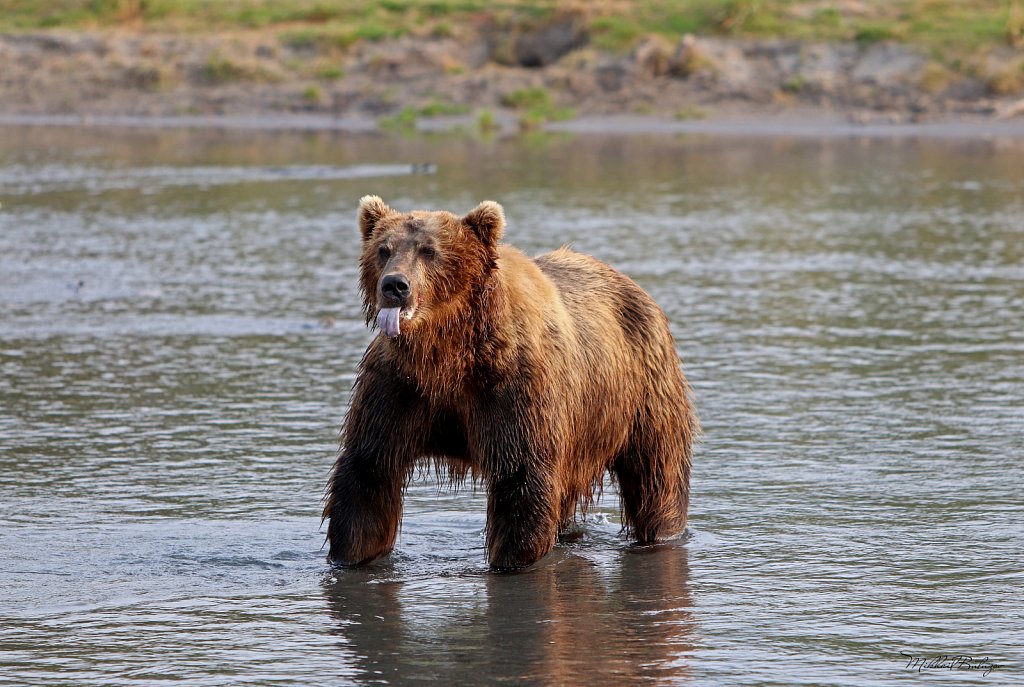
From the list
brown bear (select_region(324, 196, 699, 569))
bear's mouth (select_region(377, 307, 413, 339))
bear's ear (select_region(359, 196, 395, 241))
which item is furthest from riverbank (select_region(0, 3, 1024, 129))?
bear's mouth (select_region(377, 307, 413, 339))

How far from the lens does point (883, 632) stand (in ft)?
20.0

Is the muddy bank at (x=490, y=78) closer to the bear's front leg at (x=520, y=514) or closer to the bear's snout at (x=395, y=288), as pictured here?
the bear's front leg at (x=520, y=514)

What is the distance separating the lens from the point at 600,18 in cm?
3841

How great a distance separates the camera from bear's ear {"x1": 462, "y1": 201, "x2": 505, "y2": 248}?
249 inches

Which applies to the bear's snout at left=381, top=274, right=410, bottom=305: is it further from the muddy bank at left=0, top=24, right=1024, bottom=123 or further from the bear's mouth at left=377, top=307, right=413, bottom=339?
the muddy bank at left=0, top=24, right=1024, bottom=123

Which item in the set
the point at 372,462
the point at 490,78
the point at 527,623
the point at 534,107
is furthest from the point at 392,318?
the point at 490,78

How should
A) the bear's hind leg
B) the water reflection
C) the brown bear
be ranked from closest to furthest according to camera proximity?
the water reflection
the brown bear
the bear's hind leg

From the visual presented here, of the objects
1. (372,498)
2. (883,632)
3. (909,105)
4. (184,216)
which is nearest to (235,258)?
(184,216)

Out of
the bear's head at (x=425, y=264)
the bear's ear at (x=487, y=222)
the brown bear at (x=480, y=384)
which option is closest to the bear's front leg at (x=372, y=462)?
the brown bear at (x=480, y=384)

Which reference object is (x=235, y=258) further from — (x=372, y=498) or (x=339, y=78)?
(x=339, y=78)

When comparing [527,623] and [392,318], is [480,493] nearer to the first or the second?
[527,623]

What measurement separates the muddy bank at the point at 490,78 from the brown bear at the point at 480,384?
2676 cm

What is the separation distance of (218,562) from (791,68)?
96.5ft

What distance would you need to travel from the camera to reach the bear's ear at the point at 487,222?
6.32 metres
